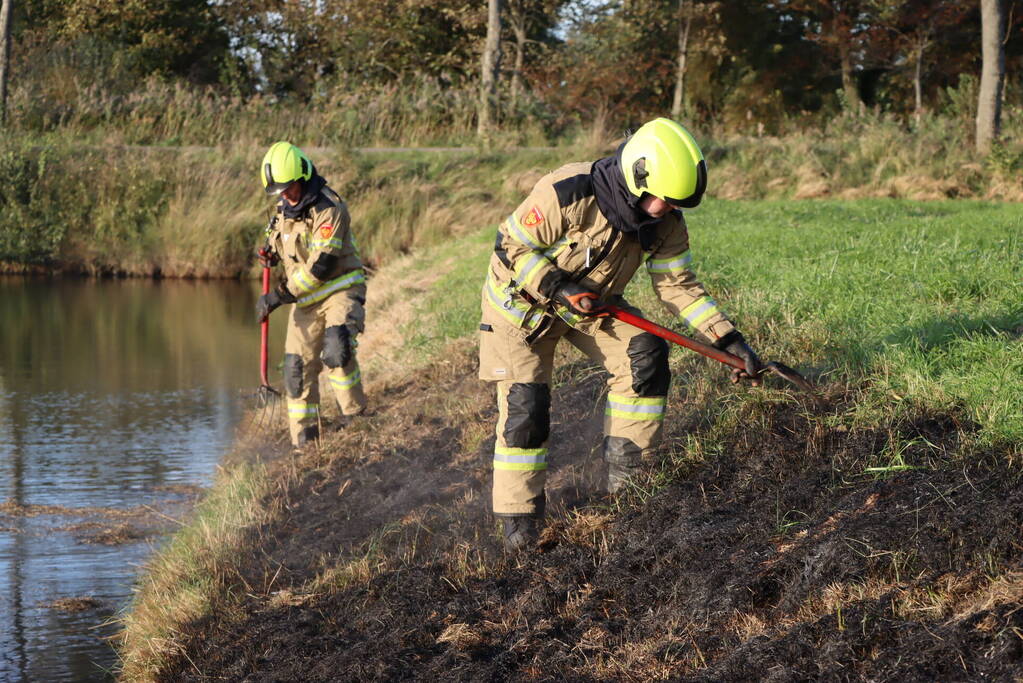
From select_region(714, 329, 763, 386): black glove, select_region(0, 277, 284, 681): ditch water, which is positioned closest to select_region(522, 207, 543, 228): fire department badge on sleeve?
select_region(714, 329, 763, 386): black glove

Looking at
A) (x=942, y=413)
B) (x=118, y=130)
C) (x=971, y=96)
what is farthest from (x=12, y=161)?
(x=942, y=413)

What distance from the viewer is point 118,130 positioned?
22453 millimetres

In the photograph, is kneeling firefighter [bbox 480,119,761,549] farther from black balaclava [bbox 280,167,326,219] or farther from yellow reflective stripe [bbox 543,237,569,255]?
black balaclava [bbox 280,167,326,219]

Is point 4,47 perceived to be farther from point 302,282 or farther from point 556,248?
point 556,248

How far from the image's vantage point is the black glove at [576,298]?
5266mm

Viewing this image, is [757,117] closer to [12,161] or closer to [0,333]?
[12,161]

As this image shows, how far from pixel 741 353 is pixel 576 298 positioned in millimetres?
817

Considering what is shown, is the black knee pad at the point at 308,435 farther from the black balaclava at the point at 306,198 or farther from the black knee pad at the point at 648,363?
the black knee pad at the point at 648,363

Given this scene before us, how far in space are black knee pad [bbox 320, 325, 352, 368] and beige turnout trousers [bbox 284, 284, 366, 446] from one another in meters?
0.05

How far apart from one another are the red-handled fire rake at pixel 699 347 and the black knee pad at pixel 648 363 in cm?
7

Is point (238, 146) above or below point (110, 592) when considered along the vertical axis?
above

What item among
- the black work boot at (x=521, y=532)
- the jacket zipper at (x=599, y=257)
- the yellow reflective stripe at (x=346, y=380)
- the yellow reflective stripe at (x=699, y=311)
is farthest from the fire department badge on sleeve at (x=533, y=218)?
the yellow reflective stripe at (x=346, y=380)

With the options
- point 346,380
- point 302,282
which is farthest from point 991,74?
point 302,282

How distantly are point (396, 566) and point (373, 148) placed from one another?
16987mm
